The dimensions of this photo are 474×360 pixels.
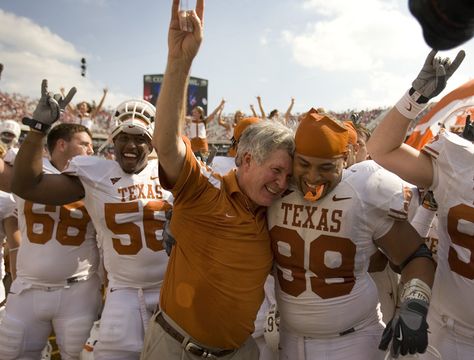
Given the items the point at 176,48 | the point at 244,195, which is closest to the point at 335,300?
the point at 244,195

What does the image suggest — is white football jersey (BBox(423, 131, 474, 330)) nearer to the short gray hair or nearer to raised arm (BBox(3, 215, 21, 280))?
the short gray hair

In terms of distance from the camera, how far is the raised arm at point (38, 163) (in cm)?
240

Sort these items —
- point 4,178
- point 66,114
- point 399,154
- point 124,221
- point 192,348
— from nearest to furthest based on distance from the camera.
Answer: point 192,348
point 399,154
point 124,221
point 4,178
point 66,114

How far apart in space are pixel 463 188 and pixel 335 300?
81 centimetres

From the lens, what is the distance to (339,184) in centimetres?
197

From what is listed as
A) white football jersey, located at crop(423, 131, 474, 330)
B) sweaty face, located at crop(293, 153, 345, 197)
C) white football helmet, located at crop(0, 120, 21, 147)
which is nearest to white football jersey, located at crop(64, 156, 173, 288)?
sweaty face, located at crop(293, 153, 345, 197)

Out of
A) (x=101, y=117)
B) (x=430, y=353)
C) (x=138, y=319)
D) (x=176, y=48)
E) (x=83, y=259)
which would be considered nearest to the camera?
(x=176, y=48)

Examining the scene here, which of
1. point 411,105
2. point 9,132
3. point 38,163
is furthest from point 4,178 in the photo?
point 9,132

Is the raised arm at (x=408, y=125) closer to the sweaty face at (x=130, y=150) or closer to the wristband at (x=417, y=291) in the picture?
the wristband at (x=417, y=291)

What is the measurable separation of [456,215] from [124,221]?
6.53 feet

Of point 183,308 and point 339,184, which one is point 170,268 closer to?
point 183,308

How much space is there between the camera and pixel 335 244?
6.30ft

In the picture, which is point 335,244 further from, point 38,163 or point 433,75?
point 38,163

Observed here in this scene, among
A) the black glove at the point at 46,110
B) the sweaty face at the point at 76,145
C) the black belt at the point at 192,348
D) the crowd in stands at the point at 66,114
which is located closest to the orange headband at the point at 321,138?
the black belt at the point at 192,348
